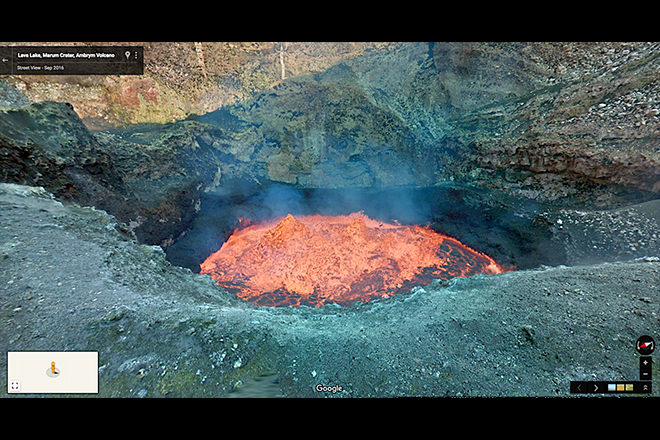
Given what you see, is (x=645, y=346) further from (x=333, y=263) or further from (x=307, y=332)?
(x=333, y=263)

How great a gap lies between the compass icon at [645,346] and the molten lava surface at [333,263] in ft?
14.8

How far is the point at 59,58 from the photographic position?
97.4 inches

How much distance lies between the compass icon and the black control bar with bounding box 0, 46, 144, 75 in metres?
5.53

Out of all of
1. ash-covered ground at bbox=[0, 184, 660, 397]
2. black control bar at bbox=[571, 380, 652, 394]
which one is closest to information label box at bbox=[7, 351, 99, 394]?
ash-covered ground at bbox=[0, 184, 660, 397]

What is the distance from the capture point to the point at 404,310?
3.02 m

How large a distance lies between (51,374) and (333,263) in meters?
A: 6.44

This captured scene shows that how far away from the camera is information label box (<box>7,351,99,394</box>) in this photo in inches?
51.9

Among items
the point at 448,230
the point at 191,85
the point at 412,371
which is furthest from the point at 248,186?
the point at 412,371

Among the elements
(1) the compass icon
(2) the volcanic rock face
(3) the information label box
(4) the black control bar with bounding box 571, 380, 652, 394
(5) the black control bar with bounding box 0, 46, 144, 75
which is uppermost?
(2) the volcanic rock face

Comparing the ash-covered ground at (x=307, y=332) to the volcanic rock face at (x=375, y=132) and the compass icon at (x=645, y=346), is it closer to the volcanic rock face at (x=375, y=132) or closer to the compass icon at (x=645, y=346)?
the compass icon at (x=645, y=346)

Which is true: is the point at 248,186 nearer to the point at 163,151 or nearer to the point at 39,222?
the point at 163,151

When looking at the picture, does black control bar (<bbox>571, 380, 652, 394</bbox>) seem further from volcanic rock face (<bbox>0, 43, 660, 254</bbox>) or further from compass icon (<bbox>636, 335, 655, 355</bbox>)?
volcanic rock face (<bbox>0, 43, 660, 254</bbox>)

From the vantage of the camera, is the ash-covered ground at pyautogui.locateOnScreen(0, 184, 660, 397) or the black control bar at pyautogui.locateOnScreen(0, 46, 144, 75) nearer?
the ash-covered ground at pyautogui.locateOnScreen(0, 184, 660, 397)

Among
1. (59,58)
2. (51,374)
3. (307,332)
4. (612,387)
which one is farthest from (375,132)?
(51,374)
